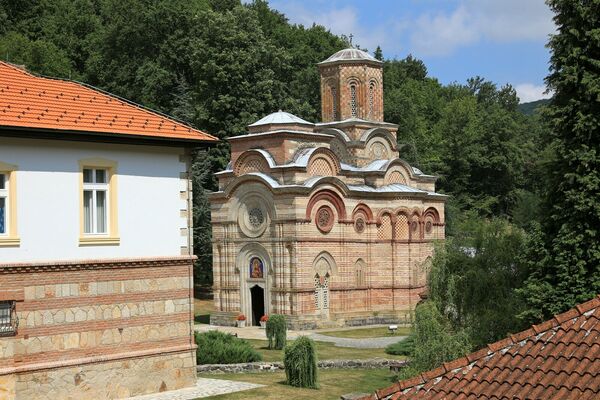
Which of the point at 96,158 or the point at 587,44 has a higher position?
the point at 587,44

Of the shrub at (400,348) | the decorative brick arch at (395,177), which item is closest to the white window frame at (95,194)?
the shrub at (400,348)

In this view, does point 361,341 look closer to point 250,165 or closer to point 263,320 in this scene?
point 263,320

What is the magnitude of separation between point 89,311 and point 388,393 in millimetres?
11099

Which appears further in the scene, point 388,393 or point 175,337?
point 175,337

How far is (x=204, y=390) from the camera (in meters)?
20.1

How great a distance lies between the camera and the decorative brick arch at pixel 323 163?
37438 mm

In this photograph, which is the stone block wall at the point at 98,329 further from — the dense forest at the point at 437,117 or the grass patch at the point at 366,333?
the grass patch at the point at 366,333

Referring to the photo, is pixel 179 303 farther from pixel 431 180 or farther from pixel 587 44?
pixel 431 180

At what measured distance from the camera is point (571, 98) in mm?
18062

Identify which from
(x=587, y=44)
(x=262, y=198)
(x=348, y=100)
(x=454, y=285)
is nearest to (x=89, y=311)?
(x=454, y=285)

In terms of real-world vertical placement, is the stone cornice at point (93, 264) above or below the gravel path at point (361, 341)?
above

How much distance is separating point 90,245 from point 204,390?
4138 millimetres

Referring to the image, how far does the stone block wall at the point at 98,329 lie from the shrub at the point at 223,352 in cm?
453

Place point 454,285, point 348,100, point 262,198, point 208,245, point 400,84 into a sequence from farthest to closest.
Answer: point 400,84 → point 208,245 → point 348,100 → point 262,198 → point 454,285
